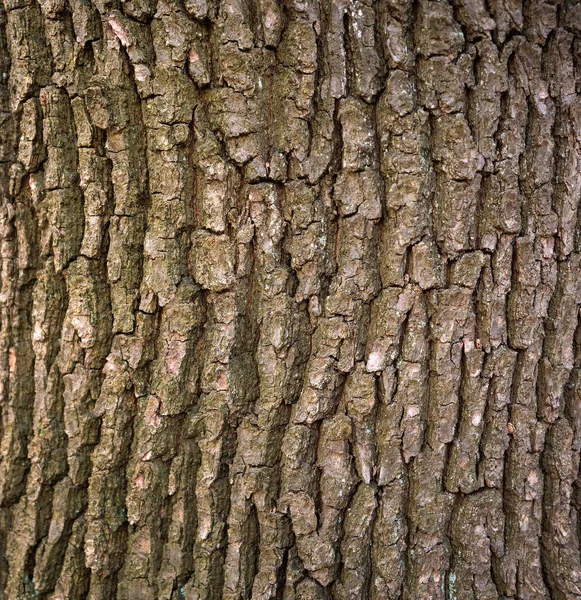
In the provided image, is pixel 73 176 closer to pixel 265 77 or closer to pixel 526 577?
pixel 265 77

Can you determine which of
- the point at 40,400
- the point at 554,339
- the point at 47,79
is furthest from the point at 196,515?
the point at 47,79

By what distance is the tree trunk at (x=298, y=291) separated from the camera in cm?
148

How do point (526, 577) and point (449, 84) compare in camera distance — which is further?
point (526, 577)

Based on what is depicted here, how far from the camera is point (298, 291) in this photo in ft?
4.97

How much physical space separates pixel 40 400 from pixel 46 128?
0.78 m

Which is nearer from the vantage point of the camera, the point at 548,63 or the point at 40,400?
the point at 548,63

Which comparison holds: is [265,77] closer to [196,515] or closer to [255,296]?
[255,296]

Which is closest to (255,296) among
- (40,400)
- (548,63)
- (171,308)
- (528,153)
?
(171,308)

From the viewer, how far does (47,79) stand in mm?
1580

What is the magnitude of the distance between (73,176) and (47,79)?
285mm

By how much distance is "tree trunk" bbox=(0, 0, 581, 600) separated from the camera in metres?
1.48

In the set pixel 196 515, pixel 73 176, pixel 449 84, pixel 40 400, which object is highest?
pixel 449 84

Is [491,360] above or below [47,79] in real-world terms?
below

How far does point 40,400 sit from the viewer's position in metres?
1.64
